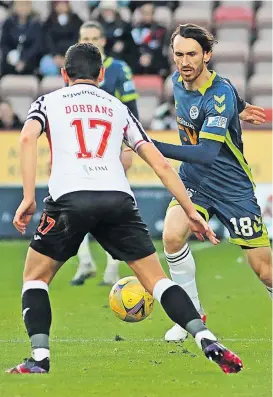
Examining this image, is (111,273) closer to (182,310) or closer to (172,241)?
(172,241)

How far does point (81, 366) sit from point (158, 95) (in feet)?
35.6

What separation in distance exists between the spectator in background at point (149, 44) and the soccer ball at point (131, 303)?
33.0 feet

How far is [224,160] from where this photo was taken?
7.79 metres

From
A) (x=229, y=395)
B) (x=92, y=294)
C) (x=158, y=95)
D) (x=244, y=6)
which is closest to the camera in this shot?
(x=229, y=395)

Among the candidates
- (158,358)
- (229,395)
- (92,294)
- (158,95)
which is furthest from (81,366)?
(158,95)

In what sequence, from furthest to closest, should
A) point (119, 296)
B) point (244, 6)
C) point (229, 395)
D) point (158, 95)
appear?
1. point (244, 6)
2. point (158, 95)
3. point (119, 296)
4. point (229, 395)

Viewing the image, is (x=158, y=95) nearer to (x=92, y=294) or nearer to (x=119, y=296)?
(x=92, y=294)

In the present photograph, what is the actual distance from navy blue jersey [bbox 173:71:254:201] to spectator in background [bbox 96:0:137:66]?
9111 millimetres

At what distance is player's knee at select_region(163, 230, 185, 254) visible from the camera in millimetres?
7660

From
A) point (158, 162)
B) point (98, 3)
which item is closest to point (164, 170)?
point (158, 162)

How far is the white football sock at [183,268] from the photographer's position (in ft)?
25.5

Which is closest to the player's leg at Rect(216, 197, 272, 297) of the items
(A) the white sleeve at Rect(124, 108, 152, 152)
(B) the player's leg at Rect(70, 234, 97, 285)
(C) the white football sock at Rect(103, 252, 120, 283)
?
(A) the white sleeve at Rect(124, 108, 152, 152)

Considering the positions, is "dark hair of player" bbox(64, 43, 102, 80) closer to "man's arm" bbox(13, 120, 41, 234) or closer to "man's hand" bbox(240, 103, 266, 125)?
"man's arm" bbox(13, 120, 41, 234)

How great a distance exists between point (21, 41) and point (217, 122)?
10338mm
